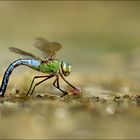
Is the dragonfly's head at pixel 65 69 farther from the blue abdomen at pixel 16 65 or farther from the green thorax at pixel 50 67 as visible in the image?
the blue abdomen at pixel 16 65

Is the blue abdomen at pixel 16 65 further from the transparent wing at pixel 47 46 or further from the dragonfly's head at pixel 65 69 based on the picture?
the dragonfly's head at pixel 65 69

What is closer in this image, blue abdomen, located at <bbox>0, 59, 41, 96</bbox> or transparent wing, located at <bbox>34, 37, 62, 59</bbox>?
blue abdomen, located at <bbox>0, 59, 41, 96</bbox>

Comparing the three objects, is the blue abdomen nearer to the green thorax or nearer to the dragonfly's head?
the green thorax

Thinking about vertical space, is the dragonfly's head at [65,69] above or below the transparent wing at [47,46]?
below

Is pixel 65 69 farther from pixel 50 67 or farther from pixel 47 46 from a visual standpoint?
pixel 47 46

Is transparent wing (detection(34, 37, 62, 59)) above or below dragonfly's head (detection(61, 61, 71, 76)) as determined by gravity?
above

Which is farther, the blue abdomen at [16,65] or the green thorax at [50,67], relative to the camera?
the green thorax at [50,67]

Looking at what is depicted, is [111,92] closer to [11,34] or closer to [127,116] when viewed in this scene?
[127,116]

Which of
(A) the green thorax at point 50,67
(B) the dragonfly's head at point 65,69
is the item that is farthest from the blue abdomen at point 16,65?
(B) the dragonfly's head at point 65,69

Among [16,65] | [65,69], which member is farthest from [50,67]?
[16,65]

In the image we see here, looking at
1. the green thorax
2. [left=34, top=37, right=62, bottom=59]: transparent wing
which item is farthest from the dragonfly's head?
[left=34, top=37, right=62, bottom=59]: transparent wing

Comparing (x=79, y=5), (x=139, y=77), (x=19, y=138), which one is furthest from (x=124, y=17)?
(x=19, y=138)

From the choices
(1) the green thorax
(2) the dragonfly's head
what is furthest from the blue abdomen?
(2) the dragonfly's head
